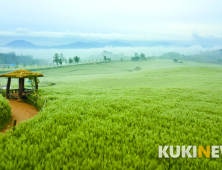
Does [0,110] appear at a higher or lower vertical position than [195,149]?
higher

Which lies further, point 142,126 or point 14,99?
point 14,99

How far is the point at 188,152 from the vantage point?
418 cm

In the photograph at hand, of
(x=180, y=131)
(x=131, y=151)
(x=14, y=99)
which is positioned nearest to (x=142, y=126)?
(x=180, y=131)

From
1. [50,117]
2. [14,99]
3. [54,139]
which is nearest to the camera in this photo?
[54,139]

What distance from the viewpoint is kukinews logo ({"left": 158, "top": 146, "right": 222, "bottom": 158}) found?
407 centimetres

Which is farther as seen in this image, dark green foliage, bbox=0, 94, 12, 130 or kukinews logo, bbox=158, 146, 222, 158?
dark green foliage, bbox=0, 94, 12, 130

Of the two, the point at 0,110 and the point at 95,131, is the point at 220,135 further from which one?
the point at 0,110

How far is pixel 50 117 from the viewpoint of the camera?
6426 millimetres

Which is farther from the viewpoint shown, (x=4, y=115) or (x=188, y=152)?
(x=4, y=115)

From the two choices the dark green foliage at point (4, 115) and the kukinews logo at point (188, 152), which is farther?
the dark green foliage at point (4, 115)

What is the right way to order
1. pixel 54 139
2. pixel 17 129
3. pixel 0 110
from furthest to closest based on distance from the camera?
1. pixel 0 110
2. pixel 17 129
3. pixel 54 139

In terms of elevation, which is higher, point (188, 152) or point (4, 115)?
point (4, 115)

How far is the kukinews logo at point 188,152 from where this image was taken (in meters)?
4.07

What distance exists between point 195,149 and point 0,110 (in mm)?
9089
